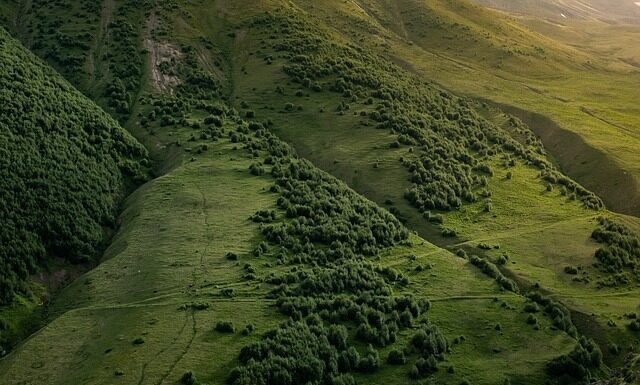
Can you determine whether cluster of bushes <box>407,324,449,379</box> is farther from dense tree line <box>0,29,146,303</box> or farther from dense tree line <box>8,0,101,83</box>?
dense tree line <box>8,0,101,83</box>

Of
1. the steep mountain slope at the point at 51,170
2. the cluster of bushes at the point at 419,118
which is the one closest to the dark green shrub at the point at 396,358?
the steep mountain slope at the point at 51,170

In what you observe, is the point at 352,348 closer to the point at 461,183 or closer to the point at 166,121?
the point at 461,183

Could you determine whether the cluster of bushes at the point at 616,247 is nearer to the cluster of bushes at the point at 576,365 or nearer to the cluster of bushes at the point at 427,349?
the cluster of bushes at the point at 576,365

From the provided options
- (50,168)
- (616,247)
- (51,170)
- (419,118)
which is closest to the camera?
(51,170)

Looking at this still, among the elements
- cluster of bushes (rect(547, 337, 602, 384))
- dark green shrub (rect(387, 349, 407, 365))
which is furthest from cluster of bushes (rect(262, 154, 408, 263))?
cluster of bushes (rect(547, 337, 602, 384))

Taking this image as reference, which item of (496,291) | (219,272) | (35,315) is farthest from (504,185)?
(35,315)

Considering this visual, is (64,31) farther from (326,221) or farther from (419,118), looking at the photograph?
Result: (326,221)

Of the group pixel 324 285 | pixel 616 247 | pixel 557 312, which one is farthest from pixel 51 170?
pixel 616 247
